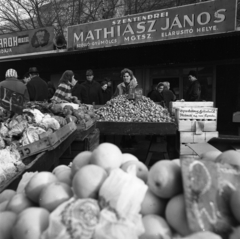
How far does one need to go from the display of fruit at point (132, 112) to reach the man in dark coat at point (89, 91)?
1.62 metres

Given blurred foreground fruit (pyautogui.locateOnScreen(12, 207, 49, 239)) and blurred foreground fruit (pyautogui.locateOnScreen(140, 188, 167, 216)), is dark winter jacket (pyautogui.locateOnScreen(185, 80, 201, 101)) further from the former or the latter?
blurred foreground fruit (pyautogui.locateOnScreen(12, 207, 49, 239))

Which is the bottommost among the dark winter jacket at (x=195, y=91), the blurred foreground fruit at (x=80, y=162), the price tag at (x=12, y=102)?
the blurred foreground fruit at (x=80, y=162)

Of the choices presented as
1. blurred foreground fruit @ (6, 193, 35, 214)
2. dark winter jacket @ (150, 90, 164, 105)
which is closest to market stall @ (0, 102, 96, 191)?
blurred foreground fruit @ (6, 193, 35, 214)

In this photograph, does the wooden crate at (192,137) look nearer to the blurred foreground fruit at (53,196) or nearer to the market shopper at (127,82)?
the market shopper at (127,82)

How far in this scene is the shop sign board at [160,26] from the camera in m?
6.88

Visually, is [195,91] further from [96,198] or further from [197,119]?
[96,198]

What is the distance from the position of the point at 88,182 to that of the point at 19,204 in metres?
0.45

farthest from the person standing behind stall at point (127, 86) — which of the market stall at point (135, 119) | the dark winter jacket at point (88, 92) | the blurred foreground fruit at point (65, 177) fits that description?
the blurred foreground fruit at point (65, 177)

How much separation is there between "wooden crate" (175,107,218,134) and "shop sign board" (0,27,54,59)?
749cm

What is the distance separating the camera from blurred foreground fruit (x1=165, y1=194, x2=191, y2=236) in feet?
3.61

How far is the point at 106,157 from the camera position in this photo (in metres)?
1.34

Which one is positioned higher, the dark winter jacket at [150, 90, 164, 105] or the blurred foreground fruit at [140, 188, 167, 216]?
the dark winter jacket at [150, 90, 164, 105]

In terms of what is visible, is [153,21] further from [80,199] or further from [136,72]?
[80,199]

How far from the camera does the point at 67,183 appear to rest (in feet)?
4.59
